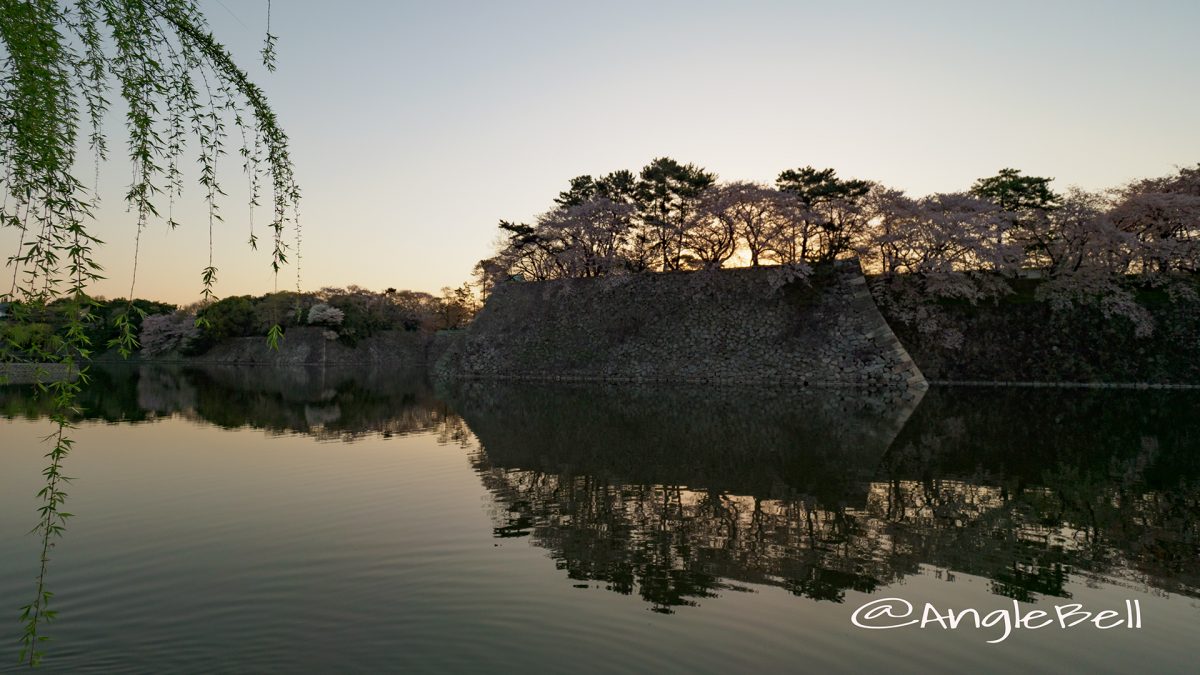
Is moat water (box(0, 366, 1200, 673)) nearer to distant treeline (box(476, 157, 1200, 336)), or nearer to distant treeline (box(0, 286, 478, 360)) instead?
distant treeline (box(476, 157, 1200, 336))

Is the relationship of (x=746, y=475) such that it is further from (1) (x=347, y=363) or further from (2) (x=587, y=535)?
(1) (x=347, y=363)

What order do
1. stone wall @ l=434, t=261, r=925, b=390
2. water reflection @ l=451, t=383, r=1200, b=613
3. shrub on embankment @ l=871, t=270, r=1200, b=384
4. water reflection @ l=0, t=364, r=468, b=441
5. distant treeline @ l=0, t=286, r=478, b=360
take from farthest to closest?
1. distant treeline @ l=0, t=286, r=478, b=360
2. stone wall @ l=434, t=261, r=925, b=390
3. shrub on embankment @ l=871, t=270, r=1200, b=384
4. water reflection @ l=0, t=364, r=468, b=441
5. water reflection @ l=451, t=383, r=1200, b=613

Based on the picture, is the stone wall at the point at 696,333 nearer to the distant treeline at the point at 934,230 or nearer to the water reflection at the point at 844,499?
the distant treeline at the point at 934,230

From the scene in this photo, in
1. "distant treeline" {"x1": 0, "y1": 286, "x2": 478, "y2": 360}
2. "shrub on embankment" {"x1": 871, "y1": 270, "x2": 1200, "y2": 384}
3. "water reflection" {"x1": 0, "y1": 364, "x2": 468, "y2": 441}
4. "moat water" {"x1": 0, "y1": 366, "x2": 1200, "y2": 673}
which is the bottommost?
"moat water" {"x1": 0, "y1": 366, "x2": 1200, "y2": 673}


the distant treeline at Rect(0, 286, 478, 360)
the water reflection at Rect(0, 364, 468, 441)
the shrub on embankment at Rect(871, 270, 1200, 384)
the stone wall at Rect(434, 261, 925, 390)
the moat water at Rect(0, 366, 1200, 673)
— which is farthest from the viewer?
the distant treeline at Rect(0, 286, 478, 360)

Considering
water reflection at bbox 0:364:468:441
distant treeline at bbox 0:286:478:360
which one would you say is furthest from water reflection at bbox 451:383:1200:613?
distant treeline at bbox 0:286:478:360

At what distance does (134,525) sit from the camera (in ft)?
31.1

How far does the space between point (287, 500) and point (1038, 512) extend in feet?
39.6

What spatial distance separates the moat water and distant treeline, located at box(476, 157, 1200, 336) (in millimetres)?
24488

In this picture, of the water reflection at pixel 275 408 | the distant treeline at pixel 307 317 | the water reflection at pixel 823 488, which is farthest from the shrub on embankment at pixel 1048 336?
the distant treeline at pixel 307 317

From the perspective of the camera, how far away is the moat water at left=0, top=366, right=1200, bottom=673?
5562mm

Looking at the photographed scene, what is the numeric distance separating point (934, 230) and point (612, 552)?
3825cm

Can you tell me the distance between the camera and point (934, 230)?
3953 cm

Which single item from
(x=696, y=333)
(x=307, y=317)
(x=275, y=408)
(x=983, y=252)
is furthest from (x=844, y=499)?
(x=307, y=317)
